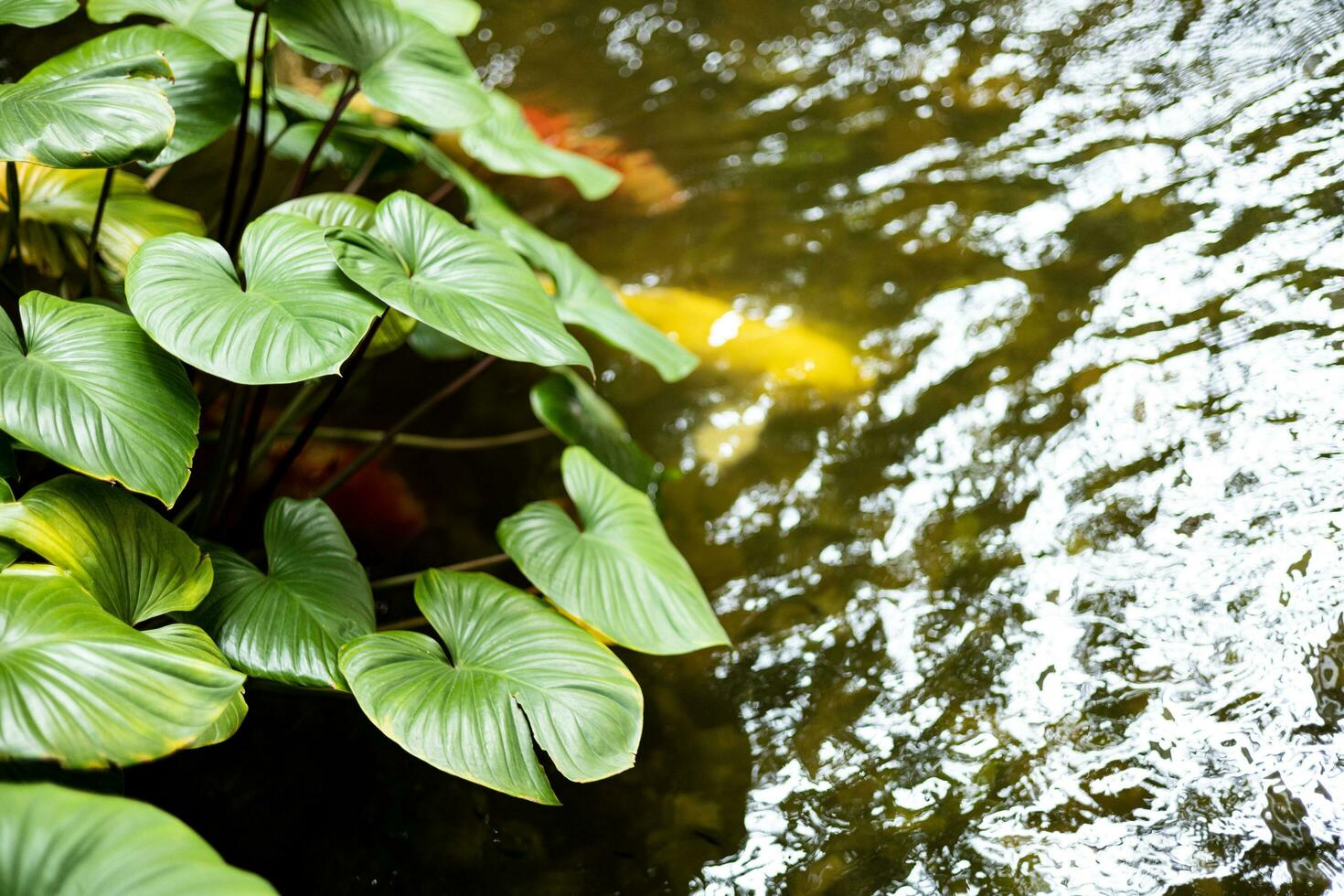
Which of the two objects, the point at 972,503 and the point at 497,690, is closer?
the point at 497,690

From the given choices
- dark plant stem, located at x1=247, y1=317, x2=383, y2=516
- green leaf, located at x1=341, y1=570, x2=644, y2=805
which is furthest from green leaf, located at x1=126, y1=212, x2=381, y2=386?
green leaf, located at x1=341, y1=570, x2=644, y2=805

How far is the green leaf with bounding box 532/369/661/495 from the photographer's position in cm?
176

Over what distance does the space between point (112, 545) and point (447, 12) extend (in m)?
1.48

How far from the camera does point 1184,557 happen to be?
158 cm

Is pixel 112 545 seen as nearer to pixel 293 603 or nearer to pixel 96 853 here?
pixel 293 603

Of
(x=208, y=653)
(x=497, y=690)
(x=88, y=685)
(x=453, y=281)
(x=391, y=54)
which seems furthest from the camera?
(x=391, y=54)

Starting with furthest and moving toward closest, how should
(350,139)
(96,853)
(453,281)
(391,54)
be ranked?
(350,139) < (391,54) < (453,281) < (96,853)

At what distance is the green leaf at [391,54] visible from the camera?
5.18ft

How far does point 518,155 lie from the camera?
213cm

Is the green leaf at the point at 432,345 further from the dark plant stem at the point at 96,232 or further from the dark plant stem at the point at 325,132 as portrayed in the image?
the dark plant stem at the point at 96,232

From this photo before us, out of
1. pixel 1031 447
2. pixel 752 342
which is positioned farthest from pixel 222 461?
pixel 1031 447

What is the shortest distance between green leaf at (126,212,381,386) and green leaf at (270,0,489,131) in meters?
0.40

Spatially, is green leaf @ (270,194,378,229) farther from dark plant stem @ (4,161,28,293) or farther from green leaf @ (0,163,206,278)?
dark plant stem @ (4,161,28,293)

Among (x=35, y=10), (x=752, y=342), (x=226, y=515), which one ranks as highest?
(x=35, y=10)
